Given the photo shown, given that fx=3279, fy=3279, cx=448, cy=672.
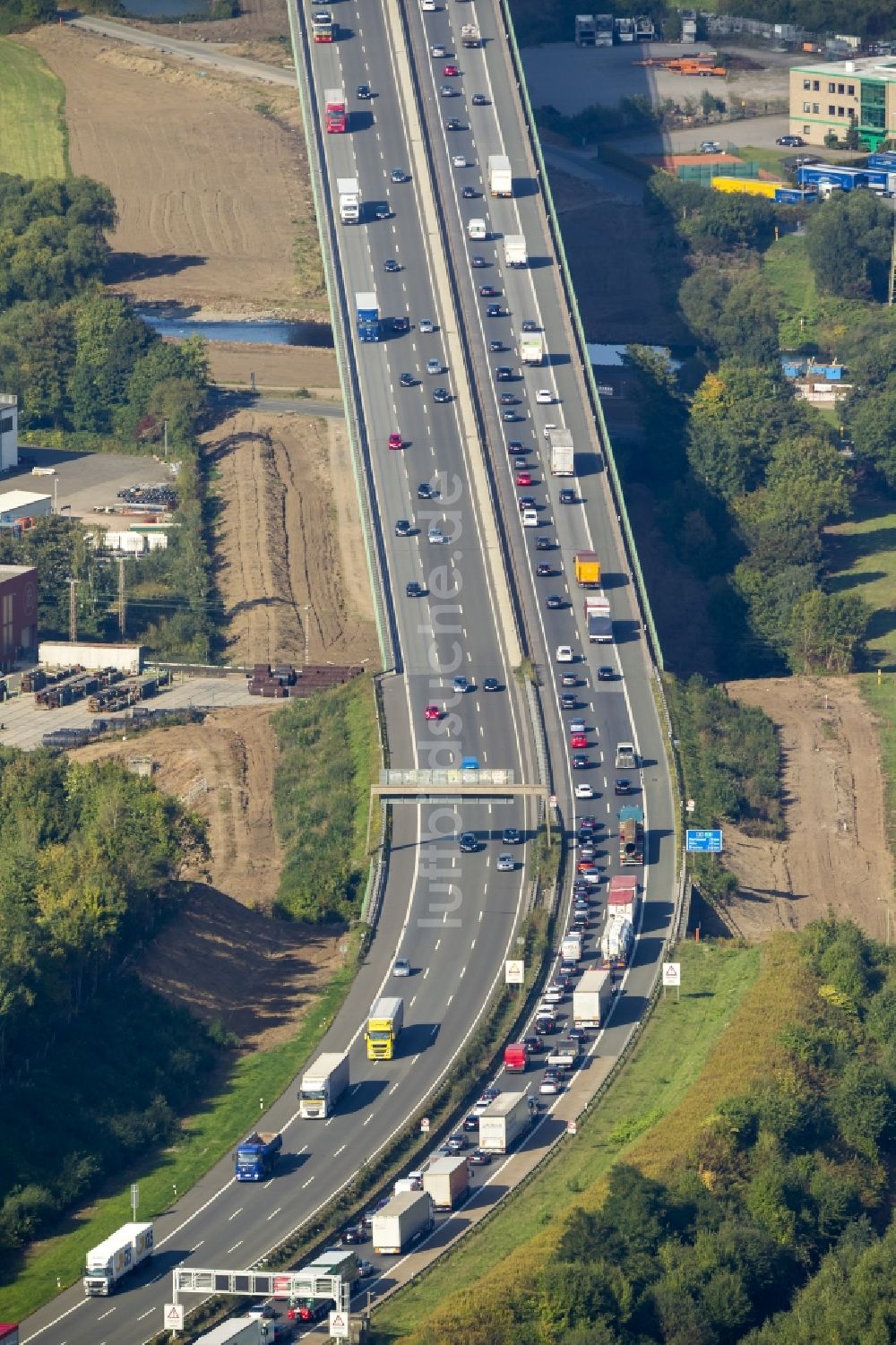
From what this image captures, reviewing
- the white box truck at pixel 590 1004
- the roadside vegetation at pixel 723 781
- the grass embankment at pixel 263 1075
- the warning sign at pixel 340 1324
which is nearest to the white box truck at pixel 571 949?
the white box truck at pixel 590 1004

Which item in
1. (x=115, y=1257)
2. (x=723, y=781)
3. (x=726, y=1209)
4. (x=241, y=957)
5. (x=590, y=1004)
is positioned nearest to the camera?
(x=115, y=1257)

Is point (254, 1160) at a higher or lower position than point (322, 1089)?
lower

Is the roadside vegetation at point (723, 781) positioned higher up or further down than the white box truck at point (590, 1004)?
higher up

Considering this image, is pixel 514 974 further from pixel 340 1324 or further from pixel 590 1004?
pixel 340 1324

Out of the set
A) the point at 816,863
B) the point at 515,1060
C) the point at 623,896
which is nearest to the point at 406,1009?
the point at 515,1060

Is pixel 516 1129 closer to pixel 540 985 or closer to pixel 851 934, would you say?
pixel 540 985

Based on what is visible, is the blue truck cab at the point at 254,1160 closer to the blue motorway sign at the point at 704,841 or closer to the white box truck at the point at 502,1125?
the white box truck at the point at 502,1125

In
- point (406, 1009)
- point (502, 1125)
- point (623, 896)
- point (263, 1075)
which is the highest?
point (623, 896)
